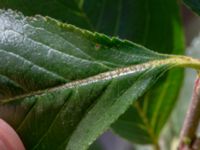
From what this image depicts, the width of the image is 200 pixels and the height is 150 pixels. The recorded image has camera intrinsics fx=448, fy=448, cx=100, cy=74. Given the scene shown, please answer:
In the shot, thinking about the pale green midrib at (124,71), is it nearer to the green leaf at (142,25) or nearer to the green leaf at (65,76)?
the green leaf at (65,76)

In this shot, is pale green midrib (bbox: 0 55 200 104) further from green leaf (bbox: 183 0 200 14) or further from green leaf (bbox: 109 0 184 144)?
green leaf (bbox: 109 0 184 144)

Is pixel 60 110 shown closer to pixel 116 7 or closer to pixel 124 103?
pixel 124 103

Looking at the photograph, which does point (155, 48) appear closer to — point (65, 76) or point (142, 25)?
point (142, 25)

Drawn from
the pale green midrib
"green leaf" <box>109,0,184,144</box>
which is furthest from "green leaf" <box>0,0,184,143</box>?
the pale green midrib

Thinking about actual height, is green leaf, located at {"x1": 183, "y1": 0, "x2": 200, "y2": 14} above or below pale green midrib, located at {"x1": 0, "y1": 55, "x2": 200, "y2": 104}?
above

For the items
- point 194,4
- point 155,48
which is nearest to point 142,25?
point 155,48

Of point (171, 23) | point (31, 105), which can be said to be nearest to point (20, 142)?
point (31, 105)
